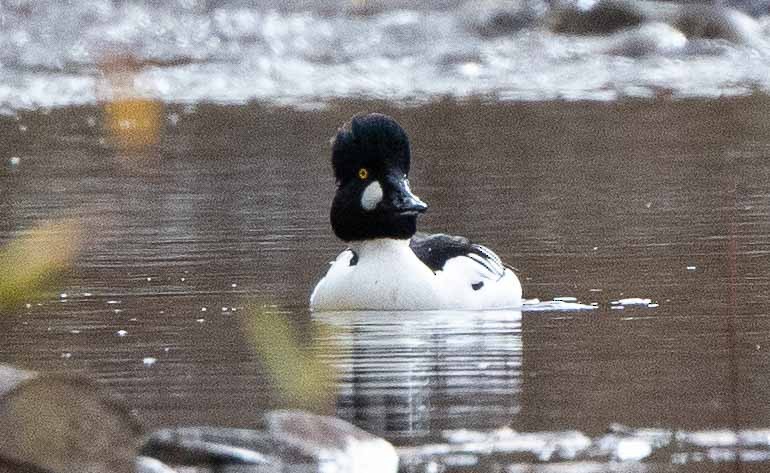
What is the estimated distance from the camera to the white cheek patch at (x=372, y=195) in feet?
31.2

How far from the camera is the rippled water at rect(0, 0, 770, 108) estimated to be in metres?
19.5

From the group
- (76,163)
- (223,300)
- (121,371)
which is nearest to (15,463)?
(121,371)

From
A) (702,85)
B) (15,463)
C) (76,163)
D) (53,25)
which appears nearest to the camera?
(15,463)

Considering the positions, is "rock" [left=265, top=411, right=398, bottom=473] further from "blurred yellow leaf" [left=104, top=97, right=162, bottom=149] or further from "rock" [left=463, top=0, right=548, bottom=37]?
"rock" [left=463, top=0, right=548, bottom=37]

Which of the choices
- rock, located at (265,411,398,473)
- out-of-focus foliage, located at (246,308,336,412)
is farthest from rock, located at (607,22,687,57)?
rock, located at (265,411,398,473)

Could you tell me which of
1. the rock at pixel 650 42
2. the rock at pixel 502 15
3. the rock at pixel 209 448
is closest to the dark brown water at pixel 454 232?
the rock at pixel 209 448

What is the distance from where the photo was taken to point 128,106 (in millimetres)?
19250

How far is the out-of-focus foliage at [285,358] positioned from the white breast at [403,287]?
30cm

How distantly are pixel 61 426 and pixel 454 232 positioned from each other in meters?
6.13

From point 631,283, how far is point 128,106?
1039cm

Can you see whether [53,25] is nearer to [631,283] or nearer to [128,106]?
[128,106]

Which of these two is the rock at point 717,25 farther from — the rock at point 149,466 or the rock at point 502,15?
the rock at point 149,466

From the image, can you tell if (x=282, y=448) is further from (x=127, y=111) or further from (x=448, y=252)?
(x=127, y=111)

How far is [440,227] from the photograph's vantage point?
11.6 metres
